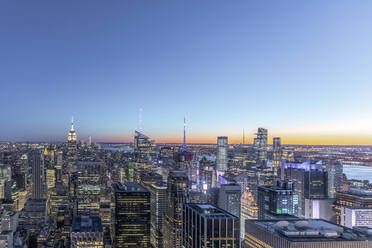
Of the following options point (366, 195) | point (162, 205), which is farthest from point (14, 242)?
point (366, 195)

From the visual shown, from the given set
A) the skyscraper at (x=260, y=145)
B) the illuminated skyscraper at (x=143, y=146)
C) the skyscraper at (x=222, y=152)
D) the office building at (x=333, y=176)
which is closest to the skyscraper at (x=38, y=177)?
the illuminated skyscraper at (x=143, y=146)

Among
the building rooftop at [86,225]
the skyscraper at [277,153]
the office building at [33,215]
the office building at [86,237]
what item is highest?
the skyscraper at [277,153]

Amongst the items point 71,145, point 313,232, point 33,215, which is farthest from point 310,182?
point 71,145

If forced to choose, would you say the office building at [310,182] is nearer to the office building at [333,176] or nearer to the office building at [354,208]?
the office building at [333,176]

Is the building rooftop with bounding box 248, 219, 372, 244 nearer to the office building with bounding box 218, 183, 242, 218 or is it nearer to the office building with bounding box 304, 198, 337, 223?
the office building with bounding box 304, 198, 337, 223

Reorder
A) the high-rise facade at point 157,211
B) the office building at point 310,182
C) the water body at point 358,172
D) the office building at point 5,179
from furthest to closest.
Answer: the office building at point 5,179, the water body at point 358,172, the high-rise facade at point 157,211, the office building at point 310,182

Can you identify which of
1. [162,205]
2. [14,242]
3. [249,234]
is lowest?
[14,242]

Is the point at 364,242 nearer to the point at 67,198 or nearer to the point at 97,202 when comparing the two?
the point at 97,202

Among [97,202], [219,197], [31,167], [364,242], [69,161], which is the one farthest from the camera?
[69,161]
